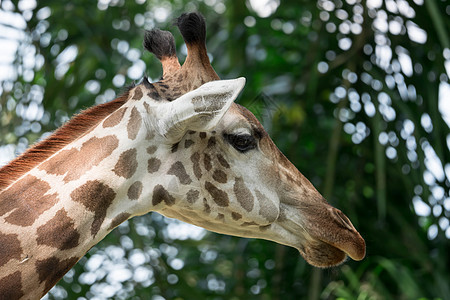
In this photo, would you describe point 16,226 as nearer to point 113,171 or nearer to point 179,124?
point 113,171

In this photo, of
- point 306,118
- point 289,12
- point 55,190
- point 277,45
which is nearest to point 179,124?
point 55,190

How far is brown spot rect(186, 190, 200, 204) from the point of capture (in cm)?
183

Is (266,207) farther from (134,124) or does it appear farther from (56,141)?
(56,141)

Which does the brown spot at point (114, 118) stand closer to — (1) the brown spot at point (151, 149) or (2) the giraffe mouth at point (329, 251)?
(1) the brown spot at point (151, 149)

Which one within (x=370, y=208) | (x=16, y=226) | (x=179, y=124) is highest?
(x=179, y=124)

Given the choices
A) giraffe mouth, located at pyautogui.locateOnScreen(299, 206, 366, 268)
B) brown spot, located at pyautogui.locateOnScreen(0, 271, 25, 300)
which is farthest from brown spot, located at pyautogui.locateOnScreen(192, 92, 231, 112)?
brown spot, located at pyautogui.locateOnScreen(0, 271, 25, 300)

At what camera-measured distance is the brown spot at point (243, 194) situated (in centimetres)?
186

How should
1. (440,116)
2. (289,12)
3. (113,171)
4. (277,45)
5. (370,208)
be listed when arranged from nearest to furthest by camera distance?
(113,171), (440,116), (370,208), (277,45), (289,12)

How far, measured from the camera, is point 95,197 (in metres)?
1.70

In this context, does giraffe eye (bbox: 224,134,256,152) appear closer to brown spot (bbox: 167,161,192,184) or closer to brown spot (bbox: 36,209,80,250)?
brown spot (bbox: 167,161,192,184)

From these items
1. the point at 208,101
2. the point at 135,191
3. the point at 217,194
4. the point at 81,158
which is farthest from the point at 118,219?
the point at 208,101

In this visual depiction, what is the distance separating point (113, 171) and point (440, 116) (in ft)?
8.54

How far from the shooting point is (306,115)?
4.39 m

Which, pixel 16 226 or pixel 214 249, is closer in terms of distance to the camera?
pixel 16 226
